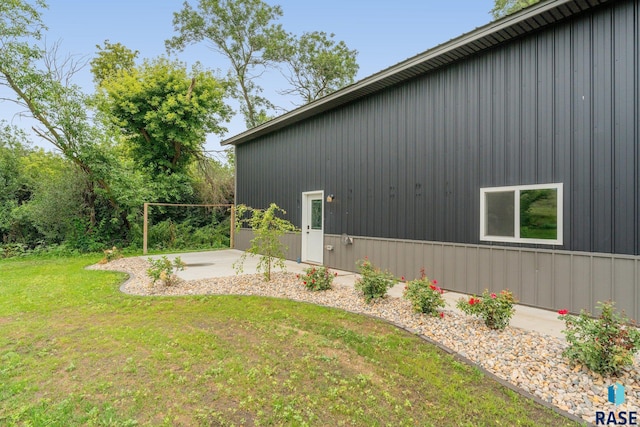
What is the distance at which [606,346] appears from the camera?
106 inches

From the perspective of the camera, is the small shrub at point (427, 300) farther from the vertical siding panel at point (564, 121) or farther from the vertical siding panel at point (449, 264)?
the vertical siding panel at point (564, 121)

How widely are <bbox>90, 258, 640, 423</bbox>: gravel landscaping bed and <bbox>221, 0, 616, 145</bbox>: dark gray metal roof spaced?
411cm

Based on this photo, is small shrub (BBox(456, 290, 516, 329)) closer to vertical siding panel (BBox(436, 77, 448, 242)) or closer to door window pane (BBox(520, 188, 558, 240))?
door window pane (BBox(520, 188, 558, 240))

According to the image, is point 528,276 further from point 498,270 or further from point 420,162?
point 420,162

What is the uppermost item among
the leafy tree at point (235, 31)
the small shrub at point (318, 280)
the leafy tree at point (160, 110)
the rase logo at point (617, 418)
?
the leafy tree at point (235, 31)

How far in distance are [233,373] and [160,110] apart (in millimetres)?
12781

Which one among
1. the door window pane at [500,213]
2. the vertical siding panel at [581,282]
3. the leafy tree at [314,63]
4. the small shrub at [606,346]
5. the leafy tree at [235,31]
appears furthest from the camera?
the leafy tree at [314,63]

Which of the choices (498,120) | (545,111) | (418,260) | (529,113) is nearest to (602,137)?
(545,111)

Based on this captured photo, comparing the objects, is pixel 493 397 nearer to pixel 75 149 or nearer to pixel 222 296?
pixel 222 296

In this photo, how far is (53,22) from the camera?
10328 millimetres

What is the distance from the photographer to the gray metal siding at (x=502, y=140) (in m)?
4.09

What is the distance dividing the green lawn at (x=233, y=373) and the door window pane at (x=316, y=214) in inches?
165

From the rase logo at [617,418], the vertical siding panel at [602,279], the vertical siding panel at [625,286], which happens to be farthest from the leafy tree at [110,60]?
the rase logo at [617,418]

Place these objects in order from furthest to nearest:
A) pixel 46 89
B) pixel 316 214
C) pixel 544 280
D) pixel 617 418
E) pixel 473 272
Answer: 1. pixel 46 89
2. pixel 316 214
3. pixel 473 272
4. pixel 544 280
5. pixel 617 418
